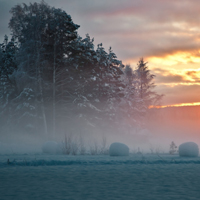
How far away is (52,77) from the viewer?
33188 mm

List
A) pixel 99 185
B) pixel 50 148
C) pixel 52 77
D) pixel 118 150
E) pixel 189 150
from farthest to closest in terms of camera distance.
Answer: pixel 52 77
pixel 50 148
pixel 189 150
pixel 118 150
pixel 99 185

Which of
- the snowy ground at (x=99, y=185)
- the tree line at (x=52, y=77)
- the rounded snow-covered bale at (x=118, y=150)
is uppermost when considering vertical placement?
the tree line at (x=52, y=77)

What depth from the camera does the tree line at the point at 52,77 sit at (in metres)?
31.1

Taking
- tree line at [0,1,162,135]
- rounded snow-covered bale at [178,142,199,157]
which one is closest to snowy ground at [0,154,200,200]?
rounded snow-covered bale at [178,142,199,157]

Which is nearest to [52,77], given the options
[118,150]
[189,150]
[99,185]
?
[118,150]

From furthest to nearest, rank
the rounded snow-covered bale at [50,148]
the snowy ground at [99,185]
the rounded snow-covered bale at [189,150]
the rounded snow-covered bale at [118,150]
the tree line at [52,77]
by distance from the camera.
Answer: the tree line at [52,77] → the rounded snow-covered bale at [50,148] → the rounded snow-covered bale at [189,150] → the rounded snow-covered bale at [118,150] → the snowy ground at [99,185]

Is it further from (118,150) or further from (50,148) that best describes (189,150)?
(50,148)

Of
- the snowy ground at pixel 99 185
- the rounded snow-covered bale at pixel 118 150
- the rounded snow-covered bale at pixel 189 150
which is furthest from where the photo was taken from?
the rounded snow-covered bale at pixel 189 150

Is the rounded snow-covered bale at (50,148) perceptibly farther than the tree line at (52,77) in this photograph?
No

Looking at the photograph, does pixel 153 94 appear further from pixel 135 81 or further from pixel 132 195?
pixel 132 195

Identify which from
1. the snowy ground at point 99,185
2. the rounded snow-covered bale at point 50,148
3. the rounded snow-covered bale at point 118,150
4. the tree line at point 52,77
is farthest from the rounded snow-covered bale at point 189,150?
Result: the tree line at point 52,77

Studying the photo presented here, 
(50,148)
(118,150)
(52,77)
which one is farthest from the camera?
(52,77)

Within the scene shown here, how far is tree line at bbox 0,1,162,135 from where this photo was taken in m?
31.1

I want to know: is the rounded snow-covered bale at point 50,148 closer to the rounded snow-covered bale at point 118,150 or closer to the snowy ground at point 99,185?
the rounded snow-covered bale at point 118,150
